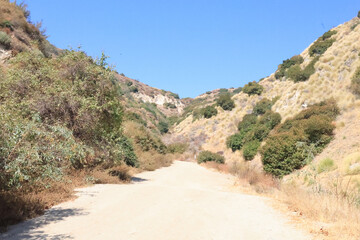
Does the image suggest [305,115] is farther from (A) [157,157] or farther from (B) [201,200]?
(B) [201,200]

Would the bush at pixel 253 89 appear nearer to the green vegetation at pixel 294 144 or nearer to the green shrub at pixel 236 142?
the green shrub at pixel 236 142

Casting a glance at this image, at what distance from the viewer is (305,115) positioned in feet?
85.2

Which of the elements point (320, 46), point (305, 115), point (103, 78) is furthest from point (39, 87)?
point (320, 46)

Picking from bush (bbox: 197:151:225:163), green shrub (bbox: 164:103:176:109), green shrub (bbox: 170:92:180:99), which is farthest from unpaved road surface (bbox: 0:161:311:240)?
green shrub (bbox: 170:92:180:99)

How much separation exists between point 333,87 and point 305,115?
22.9 ft

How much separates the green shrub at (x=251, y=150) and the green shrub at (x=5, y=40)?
26.2 metres

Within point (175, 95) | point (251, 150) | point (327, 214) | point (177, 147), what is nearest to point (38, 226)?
point (327, 214)

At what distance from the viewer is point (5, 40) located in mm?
22266

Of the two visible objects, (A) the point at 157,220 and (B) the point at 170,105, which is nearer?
(A) the point at 157,220

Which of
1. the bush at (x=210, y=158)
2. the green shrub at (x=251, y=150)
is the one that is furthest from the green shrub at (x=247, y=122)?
the green shrub at (x=251, y=150)

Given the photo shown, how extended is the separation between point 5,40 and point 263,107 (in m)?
33.2

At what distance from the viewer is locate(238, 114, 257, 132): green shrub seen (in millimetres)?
39525

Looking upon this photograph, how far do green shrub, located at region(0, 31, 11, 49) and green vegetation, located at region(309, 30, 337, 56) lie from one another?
38.0 m

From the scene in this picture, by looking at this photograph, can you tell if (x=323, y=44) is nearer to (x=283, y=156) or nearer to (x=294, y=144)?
(x=294, y=144)
